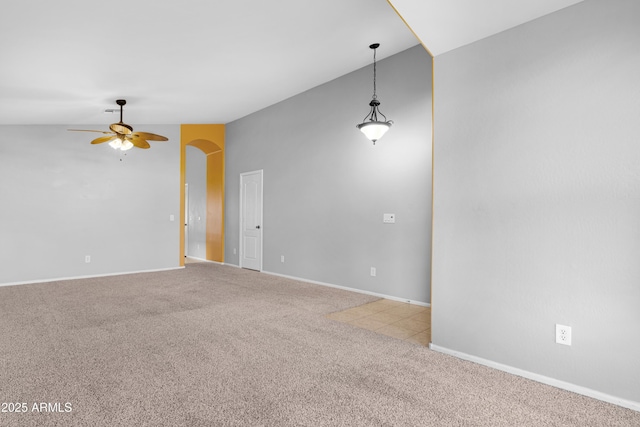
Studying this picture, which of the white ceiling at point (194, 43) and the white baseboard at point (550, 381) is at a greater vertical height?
the white ceiling at point (194, 43)

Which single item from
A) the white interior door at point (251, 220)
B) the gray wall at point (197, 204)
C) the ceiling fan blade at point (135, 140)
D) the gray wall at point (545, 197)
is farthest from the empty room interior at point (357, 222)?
the gray wall at point (197, 204)

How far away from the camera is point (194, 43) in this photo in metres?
3.63

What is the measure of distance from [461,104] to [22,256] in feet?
23.2

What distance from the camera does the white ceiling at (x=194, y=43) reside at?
2.61 m

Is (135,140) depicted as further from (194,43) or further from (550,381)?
(550,381)

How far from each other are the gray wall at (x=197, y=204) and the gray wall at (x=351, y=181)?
2.59m

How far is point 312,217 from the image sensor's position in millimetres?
5883

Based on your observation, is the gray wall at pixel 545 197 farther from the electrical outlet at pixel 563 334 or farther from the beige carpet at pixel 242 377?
the beige carpet at pixel 242 377

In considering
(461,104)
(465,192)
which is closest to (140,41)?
(461,104)

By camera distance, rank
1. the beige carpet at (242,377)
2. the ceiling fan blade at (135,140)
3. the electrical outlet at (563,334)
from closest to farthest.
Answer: the beige carpet at (242,377) < the electrical outlet at (563,334) < the ceiling fan blade at (135,140)

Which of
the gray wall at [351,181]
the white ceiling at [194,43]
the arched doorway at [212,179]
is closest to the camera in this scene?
the white ceiling at [194,43]

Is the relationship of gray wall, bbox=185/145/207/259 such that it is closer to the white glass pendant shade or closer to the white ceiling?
the white ceiling

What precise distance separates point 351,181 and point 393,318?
2.22m

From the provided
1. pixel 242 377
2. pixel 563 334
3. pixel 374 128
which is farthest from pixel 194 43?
pixel 563 334
